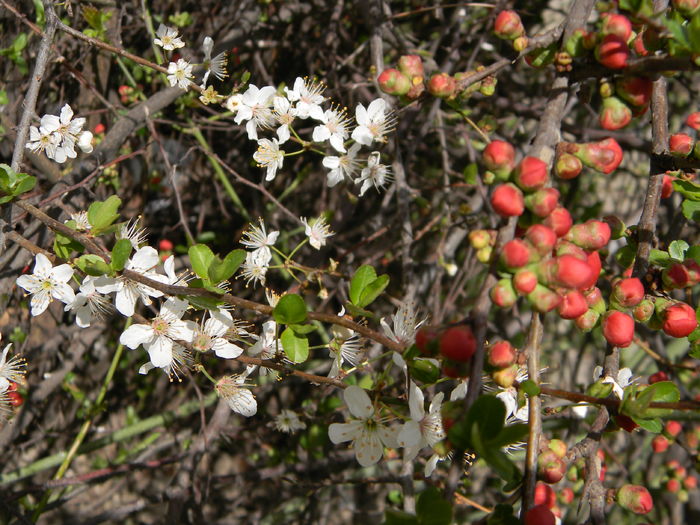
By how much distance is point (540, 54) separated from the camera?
101 centimetres

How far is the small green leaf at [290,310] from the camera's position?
92 centimetres

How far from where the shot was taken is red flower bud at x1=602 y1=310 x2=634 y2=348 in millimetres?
970

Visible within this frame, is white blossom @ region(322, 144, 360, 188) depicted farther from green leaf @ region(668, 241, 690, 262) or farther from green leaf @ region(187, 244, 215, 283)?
green leaf @ region(668, 241, 690, 262)

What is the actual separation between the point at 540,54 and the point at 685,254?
0.49 meters

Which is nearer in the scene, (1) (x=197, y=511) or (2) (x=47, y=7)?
(2) (x=47, y=7)

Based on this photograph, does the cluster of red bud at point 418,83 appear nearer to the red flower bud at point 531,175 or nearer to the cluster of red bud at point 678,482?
the red flower bud at point 531,175

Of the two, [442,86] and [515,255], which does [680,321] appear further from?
[442,86]

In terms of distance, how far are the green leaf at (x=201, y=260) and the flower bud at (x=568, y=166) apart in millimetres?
574

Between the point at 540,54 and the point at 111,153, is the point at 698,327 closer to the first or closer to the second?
the point at 540,54

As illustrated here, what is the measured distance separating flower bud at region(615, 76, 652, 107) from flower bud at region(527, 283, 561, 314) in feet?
1.12

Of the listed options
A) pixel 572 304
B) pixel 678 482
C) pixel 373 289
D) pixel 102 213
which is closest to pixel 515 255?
pixel 572 304

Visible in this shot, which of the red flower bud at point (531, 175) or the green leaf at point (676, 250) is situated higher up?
the red flower bud at point (531, 175)

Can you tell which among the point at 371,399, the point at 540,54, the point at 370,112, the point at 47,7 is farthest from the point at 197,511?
the point at 540,54

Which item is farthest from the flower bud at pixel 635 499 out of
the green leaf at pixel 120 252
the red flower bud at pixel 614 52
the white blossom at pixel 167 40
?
the white blossom at pixel 167 40
